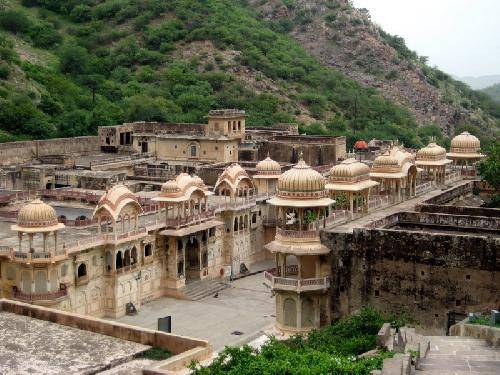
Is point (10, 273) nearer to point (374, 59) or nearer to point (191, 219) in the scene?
point (191, 219)

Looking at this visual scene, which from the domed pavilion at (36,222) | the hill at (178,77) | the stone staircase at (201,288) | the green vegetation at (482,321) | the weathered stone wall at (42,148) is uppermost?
the hill at (178,77)

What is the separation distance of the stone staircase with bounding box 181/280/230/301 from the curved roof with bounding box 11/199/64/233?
804 cm

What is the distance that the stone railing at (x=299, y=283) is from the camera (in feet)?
93.1

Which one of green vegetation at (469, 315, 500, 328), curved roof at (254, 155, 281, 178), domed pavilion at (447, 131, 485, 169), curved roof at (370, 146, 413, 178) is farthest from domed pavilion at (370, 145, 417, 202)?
green vegetation at (469, 315, 500, 328)

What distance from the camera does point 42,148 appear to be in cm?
5275

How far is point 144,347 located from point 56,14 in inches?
3063

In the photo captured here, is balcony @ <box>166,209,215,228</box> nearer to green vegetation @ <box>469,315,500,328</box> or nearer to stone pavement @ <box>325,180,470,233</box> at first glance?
stone pavement @ <box>325,180,470,233</box>

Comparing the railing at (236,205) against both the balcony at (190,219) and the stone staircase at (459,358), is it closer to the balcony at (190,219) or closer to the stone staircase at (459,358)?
the balcony at (190,219)

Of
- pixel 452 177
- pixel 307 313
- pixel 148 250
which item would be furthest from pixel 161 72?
pixel 307 313

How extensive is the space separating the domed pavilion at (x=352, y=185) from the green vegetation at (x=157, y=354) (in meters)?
15.7

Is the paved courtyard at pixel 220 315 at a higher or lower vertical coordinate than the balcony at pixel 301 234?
lower

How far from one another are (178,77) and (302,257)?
1947 inches

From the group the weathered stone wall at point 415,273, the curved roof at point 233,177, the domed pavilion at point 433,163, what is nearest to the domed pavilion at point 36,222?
the weathered stone wall at point 415,273

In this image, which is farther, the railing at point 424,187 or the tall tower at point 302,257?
the railing at point 424,187
